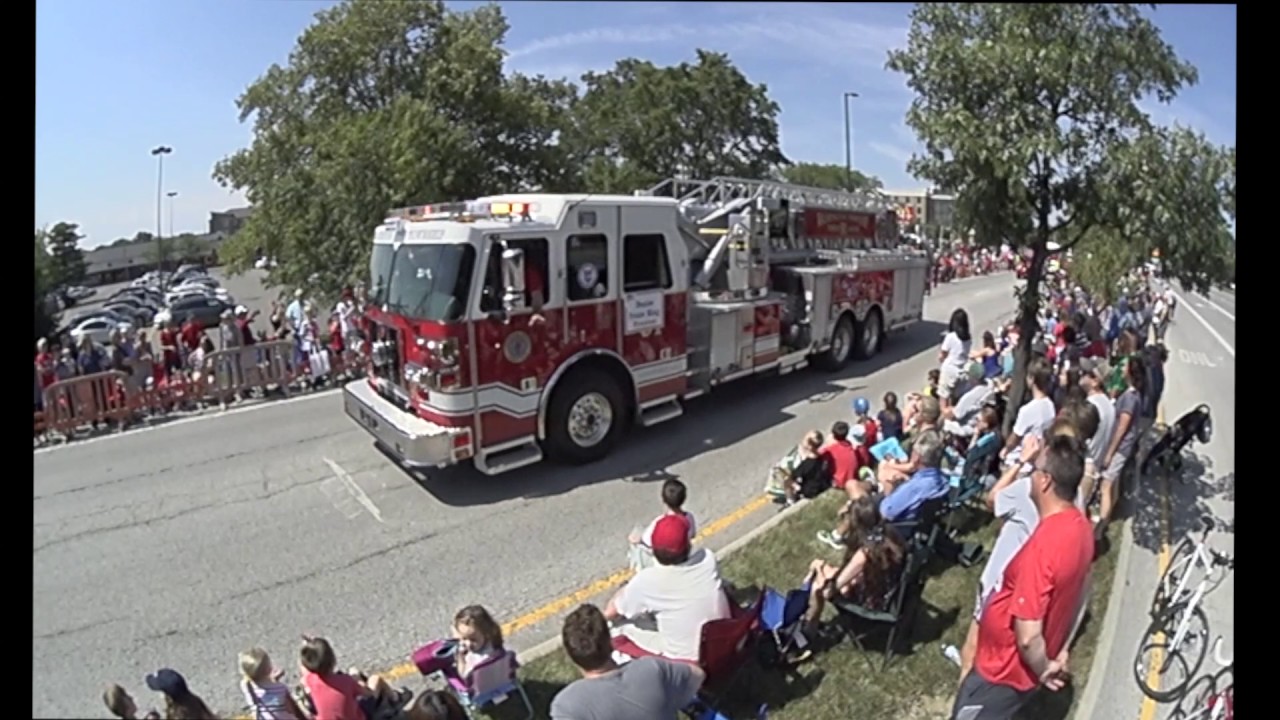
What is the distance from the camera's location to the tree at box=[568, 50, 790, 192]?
293 centimetres

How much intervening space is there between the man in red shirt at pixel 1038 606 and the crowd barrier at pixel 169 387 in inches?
109

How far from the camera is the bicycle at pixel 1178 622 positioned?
3.78 metres

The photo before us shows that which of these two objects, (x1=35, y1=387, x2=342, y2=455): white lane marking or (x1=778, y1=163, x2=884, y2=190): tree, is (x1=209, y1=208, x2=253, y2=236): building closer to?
(x1=35, y1=387, x2=342, y2=455): white lane marking

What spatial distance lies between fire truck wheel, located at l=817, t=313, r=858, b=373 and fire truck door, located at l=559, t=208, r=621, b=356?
188cm

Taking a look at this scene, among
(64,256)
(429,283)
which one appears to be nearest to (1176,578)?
(429,283)

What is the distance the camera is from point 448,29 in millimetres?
2557

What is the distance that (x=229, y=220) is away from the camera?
237cm

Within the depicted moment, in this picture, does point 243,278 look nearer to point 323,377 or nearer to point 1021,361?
point 323,377

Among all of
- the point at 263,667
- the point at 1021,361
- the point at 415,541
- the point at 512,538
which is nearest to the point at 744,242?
the point at 1021,361

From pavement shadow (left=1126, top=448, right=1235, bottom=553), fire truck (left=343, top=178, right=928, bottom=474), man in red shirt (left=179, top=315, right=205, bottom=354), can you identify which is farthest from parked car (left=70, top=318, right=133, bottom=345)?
pavement shadow (left=1126, top=448, right=1235, bottom=553)

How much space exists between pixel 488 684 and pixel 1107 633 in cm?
312

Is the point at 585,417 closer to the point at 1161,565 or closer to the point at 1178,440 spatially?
the point at 1161,565

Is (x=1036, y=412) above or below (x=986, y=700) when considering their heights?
above
